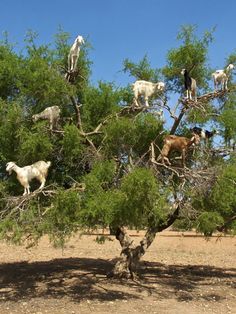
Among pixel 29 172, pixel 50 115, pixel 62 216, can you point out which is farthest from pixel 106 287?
pixel 50 115

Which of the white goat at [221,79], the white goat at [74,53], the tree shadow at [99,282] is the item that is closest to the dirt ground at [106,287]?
the tree shadow at [99,282]

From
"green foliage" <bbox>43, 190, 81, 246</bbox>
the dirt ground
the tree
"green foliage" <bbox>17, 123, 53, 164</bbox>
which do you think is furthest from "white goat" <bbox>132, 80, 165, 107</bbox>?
the dirt ground

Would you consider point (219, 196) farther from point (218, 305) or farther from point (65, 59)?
point (65, 59)

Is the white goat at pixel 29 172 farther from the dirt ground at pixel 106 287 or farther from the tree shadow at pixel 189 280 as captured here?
the tree shadow at pixel 189 280

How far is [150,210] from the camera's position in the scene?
1066cm

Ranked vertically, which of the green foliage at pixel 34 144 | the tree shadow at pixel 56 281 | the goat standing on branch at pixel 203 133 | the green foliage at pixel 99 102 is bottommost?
the tree shadow at pixel 56 281

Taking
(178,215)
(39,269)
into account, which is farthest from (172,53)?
(39,269)

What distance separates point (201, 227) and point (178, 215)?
4.90 feet

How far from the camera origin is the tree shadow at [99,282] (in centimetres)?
1252

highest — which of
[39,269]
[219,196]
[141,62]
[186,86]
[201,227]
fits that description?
[141,62]

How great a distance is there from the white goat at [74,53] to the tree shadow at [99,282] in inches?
227

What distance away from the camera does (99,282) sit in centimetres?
1386

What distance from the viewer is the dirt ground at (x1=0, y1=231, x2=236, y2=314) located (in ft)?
37.0

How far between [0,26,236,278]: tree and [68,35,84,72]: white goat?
0.34 m
